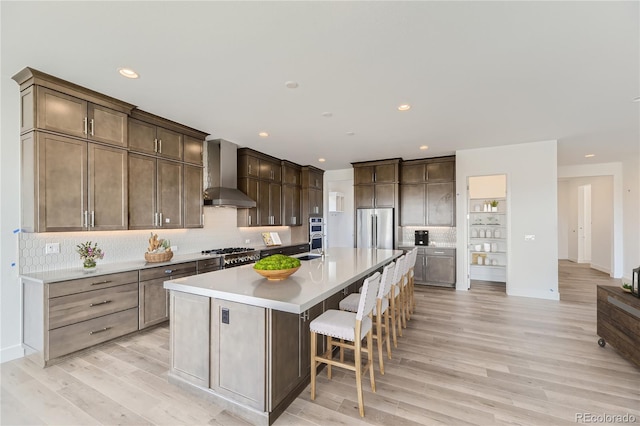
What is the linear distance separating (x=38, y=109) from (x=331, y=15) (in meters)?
2.99

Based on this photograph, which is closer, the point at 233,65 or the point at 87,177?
the point at 233,65

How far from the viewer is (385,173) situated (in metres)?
6.62

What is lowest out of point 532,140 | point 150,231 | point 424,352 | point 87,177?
point 424,352

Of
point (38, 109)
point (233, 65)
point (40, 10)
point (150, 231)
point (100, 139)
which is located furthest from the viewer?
point (150, 231)

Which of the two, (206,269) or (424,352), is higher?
(206,269)

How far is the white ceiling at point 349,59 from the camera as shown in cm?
191

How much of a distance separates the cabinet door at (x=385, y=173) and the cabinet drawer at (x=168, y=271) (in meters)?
4.46

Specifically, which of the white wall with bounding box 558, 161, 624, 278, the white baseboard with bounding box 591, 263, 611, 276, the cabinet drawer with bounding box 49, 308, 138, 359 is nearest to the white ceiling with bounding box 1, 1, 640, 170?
the cabinet drawer with bounding box 49, 308, 138, 359

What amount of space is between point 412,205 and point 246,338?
5.35 meters

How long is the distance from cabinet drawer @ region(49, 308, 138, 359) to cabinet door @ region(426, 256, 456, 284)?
211 inches

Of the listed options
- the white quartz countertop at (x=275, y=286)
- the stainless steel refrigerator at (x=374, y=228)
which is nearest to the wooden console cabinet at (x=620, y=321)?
the white quartz countertop at (x=275, y=286)

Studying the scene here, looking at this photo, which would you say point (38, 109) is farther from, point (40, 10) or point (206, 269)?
point (206, 269)

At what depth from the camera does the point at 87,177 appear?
3133 mm

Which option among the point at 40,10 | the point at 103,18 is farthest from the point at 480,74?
the point at 40,10
